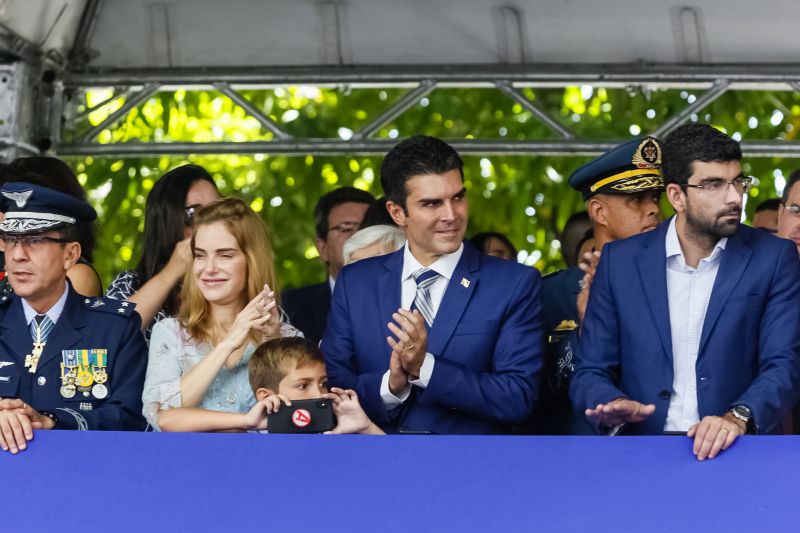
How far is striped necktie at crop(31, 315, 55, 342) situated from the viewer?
162 inches

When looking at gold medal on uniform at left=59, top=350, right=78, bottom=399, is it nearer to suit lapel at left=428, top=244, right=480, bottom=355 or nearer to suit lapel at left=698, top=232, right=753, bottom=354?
suit lapel at left=428, top=244, right=480, bottom=355

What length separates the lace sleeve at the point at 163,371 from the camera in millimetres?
4047

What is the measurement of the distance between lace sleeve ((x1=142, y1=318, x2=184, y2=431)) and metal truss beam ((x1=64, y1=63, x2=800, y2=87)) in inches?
93.5

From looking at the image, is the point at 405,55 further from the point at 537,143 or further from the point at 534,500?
the point at 534,500

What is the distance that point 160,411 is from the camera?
4020 millimetres

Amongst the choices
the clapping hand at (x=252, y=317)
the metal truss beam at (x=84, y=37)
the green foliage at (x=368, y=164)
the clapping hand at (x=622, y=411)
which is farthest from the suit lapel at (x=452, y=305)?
the green foliage at (x=368, y=164)

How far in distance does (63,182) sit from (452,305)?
1.44 m

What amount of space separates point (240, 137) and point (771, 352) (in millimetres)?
6419

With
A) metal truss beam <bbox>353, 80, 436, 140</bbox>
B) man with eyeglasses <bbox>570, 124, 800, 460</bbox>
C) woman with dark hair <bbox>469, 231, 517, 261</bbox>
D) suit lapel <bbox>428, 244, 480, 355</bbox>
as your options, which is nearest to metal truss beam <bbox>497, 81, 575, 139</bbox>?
metal truss beam <bbox>353, 80, 436, 140</bbox>

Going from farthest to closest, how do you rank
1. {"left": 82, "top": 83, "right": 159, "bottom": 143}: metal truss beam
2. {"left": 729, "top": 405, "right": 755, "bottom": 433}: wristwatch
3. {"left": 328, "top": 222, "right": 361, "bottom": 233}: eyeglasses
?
{"left": 82, "top": 83, "right": 159, "bottom": 143}: metal truss beam < {"left": 328, "top": 222, "right": 361, "bottom": 233}: eyeglasses < {"left": 729, "top": 405, "right": 755, "bottom": 433}: wristwatch

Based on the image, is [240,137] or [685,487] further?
[240,137]

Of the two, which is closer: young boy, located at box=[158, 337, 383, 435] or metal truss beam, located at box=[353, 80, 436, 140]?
young boy, located at box=[158, 337, 383, 435]

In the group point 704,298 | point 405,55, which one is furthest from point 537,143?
→ point 704,298

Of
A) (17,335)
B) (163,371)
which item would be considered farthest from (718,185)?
(17,335)
